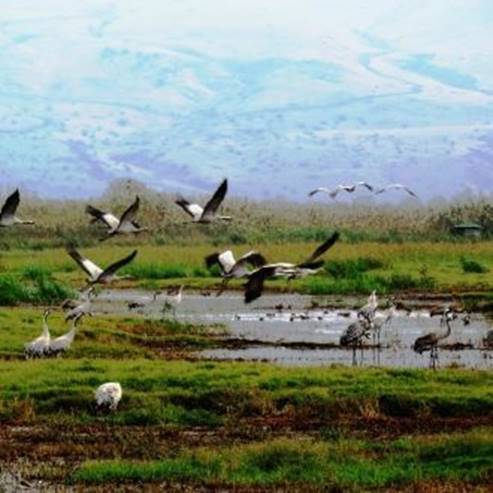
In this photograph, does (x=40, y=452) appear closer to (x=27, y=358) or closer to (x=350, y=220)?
(x=27, y=358)

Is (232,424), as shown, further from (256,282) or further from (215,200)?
(215,200)

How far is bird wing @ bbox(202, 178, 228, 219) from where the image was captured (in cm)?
2007

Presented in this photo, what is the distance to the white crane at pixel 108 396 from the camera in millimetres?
19719

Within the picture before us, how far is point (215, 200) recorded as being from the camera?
2116 cm

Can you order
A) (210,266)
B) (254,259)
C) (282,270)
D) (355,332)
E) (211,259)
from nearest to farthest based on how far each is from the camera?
(282,270) → (254,259) → (211,259) → (210,266) → (355,332)

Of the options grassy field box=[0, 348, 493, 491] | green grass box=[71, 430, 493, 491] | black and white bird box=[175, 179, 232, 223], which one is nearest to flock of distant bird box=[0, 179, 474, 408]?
black and white bird box=[175, 179, 232, 223]

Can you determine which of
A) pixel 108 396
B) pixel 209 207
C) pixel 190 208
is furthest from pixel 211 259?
pixel 190 208

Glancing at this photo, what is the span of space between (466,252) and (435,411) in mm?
35195

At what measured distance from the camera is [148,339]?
102 ft

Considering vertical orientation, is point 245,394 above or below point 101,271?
below

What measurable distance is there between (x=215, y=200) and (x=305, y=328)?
13.7m

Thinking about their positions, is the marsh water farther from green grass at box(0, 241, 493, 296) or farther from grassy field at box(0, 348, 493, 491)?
grassy field at box(0, 348, 493, 491)

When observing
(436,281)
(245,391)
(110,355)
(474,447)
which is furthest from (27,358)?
(436,281)

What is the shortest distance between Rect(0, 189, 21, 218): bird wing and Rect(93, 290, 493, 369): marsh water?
6463mm
